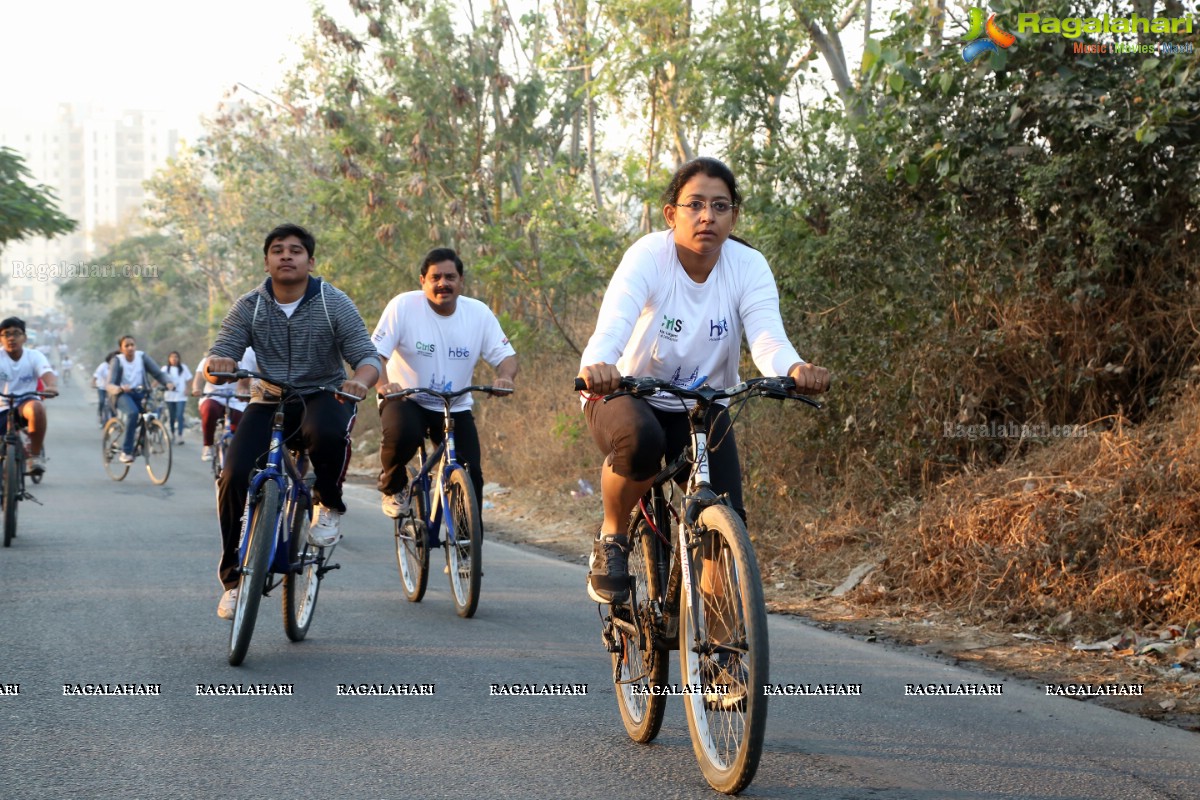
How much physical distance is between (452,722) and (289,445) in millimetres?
2197

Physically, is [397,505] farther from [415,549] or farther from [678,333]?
[678,333]

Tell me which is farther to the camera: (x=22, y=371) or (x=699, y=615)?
(x=22, y=371)

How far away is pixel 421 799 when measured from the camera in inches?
176

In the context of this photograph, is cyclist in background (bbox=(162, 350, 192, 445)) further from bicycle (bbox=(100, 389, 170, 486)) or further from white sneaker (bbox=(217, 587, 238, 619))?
white sneaker (bbox=(217, 587, 238, 619))

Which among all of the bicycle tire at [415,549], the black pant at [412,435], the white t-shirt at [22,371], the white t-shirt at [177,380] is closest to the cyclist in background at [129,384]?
the white t-shirt at [177,380]

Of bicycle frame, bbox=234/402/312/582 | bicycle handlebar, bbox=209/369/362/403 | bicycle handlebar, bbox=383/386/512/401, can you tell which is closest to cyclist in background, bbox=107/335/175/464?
bicycle handlebar, bbox=383/386/512/401

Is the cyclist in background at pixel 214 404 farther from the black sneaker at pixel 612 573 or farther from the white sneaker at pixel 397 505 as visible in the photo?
the black sneaker at pixel 612 573

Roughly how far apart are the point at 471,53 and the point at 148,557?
13.3 metres

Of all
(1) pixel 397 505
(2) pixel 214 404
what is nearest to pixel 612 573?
(1) pixel 397 505

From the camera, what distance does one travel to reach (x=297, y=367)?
702 centimetres

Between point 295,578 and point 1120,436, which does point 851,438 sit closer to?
point 1120,436

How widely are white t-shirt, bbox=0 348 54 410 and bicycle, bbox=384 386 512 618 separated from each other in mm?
5475

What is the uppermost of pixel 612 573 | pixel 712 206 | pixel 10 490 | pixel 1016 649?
pixel 712 206

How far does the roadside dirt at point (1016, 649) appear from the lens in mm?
6219
